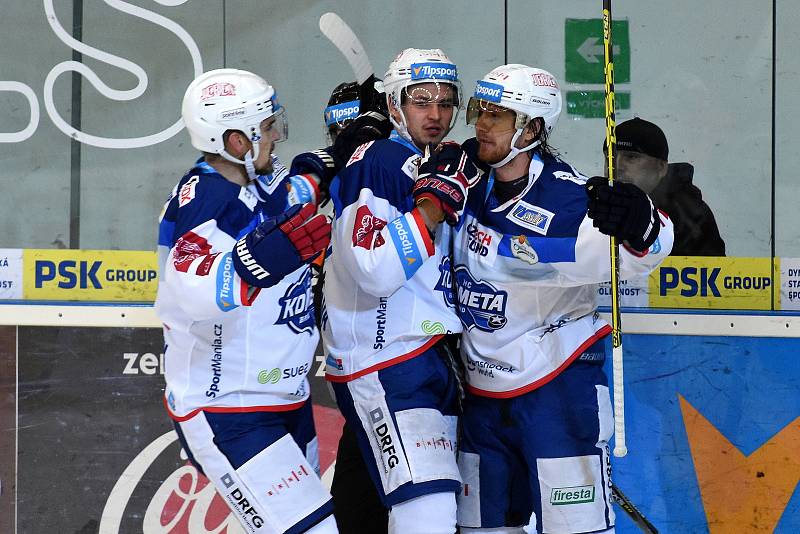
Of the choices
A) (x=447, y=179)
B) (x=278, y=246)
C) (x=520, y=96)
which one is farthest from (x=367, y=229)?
(x=520, y=96)

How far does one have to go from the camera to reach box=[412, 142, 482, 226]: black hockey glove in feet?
8.08

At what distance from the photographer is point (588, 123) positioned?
3.52 m

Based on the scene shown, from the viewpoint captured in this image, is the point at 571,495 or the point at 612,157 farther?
the point at 571,495

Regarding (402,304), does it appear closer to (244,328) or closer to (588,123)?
(244,328)

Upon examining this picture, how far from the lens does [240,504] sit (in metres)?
2.47

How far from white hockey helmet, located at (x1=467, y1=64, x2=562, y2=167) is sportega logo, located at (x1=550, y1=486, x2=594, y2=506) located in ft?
2.85

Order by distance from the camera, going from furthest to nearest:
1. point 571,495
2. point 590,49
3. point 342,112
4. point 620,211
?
point 590,49, point 342,112, point 571,495, point 620,211

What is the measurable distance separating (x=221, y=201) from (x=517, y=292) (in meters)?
0.82

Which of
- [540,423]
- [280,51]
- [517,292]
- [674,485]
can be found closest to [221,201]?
[517,292]

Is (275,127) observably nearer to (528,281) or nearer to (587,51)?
(528,281)

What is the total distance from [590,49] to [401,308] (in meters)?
1.37

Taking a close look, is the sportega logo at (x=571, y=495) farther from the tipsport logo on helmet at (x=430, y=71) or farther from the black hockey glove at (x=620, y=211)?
the tipsport logo on helmet at (x=430, y=71)

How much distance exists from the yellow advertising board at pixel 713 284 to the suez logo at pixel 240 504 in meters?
1.65

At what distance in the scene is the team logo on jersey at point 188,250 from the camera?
2.32 m
